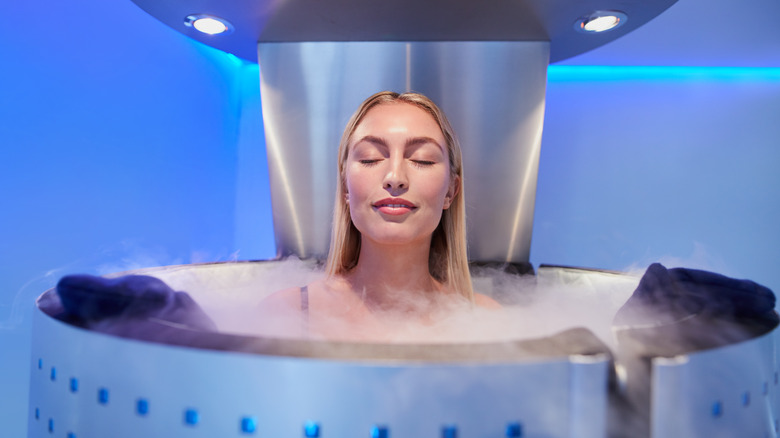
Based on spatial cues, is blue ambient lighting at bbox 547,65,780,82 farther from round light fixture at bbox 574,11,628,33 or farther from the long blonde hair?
the long blonde hair

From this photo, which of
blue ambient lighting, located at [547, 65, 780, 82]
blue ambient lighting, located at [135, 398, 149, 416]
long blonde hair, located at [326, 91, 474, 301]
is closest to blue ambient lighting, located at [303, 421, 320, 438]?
blue ambient lighting, located at [135, 398, 149, 416]

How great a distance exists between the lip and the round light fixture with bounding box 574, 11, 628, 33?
1.60 feet

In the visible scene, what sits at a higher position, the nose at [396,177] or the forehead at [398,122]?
the forehead at [398,122]

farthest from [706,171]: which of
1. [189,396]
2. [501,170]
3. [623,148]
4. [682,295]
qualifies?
[189,396]

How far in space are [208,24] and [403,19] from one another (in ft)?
1.23

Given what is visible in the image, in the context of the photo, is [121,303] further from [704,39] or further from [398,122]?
[704,39]

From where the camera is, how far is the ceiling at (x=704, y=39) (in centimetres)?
107

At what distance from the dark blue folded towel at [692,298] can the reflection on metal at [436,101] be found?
453 millimetres

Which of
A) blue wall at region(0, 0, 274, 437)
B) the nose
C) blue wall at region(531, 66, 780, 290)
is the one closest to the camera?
the nose

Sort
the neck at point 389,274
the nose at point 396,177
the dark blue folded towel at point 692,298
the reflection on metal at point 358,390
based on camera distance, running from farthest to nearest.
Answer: the neck at point 389,274 < the nose at point 396,177 < the dark blue folded towel at point 692,298 < the reflection on metal at point 358,390

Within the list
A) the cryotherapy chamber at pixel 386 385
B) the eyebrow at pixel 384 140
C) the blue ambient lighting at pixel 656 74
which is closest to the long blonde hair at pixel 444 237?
the eyebrow at pixel 384 140

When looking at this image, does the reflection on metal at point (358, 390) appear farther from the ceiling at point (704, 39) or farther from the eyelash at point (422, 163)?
the ceiling at point (704, 39)

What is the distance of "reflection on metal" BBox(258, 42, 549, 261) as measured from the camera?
3.41 ft

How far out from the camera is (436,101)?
1.06 metres
